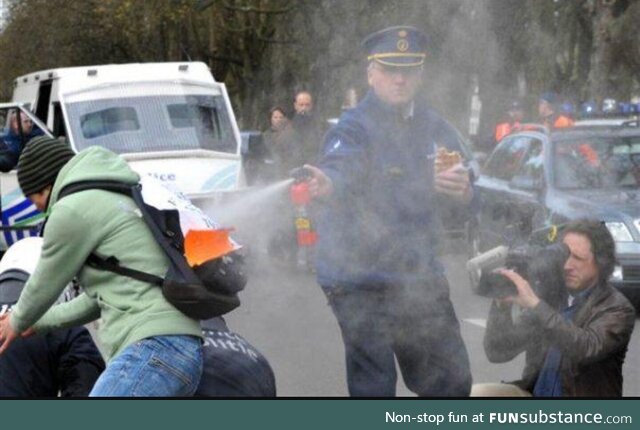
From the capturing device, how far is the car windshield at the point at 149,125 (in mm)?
13625

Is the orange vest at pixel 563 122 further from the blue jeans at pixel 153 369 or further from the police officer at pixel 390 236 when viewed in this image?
the blue jeans at pixel 153 369

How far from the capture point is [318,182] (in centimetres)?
418

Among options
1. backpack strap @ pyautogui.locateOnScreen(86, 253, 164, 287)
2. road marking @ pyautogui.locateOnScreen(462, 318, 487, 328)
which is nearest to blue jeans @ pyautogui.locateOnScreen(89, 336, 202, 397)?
backpack strap @ pyautogui.locateOnScreen(86, 253, 164, 287)

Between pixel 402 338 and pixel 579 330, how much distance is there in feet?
1.84

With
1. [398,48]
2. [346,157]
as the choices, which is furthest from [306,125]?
[346,157]

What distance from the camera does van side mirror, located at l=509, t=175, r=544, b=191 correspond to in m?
8.23

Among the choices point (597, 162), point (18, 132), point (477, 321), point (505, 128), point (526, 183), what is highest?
point (505, 128)

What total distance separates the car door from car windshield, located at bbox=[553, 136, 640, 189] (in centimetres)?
19

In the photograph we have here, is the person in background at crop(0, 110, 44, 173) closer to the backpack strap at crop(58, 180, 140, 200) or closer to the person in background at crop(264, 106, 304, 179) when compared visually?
the person in background at crop(264, 106, 304, 179)

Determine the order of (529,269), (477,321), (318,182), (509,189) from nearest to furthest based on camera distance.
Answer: (318,182), (529,269), (509,189), (477,321)

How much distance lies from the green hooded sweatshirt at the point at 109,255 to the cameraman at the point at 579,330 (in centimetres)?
120

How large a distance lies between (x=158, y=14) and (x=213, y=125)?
1.27 metres

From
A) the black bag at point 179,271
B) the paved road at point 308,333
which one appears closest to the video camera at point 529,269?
the black bag at point 179,271

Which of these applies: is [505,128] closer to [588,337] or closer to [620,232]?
[588,337]
